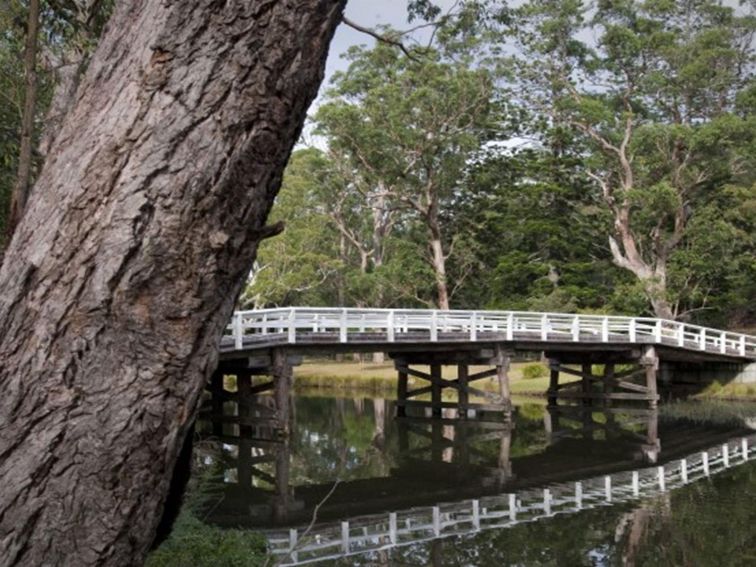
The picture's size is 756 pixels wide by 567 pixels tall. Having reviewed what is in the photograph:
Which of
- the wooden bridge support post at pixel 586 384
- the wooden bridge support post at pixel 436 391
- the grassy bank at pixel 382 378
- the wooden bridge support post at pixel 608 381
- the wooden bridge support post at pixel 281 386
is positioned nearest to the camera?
the wooden bridge support post at pixel 281 386

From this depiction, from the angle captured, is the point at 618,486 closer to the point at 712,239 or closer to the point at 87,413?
the point at 87,413

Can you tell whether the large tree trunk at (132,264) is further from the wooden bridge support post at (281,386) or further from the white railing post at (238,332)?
the wooden bridge support post at (281,386)

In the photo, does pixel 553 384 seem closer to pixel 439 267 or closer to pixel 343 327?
pixel 439 267

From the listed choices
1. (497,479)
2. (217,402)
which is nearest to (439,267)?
(217,402)

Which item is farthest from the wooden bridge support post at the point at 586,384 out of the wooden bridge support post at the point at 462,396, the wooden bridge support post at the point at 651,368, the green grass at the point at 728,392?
the wooden bridge support post at the point at 462,396

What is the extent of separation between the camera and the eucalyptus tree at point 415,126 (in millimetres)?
32031

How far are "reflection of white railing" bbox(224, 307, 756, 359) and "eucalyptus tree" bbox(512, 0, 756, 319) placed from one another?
17.7ft

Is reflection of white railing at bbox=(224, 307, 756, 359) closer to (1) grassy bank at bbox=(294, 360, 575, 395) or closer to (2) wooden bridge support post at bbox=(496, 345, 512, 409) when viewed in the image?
(2) wooden bridge support post at bbox=(496, 345, 512, 409)

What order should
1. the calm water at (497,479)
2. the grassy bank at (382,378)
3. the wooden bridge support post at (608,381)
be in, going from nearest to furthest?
the calm water at (497,479), the wooden bridge support post at (608,381), the grassy bank at (382,378)

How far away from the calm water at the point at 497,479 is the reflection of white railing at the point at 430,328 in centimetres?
247

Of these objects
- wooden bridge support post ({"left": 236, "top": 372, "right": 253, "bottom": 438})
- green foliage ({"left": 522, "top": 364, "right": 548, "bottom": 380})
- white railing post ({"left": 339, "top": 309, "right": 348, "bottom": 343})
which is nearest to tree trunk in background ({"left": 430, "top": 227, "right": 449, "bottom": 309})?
green foliage ({"left": 522, "top": 364, "right": 548, "bottom": 380})

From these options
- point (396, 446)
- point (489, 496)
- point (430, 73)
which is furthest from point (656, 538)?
point (430, 73)

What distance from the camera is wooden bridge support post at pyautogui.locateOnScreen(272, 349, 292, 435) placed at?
1928 centimetres

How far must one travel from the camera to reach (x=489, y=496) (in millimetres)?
14164
